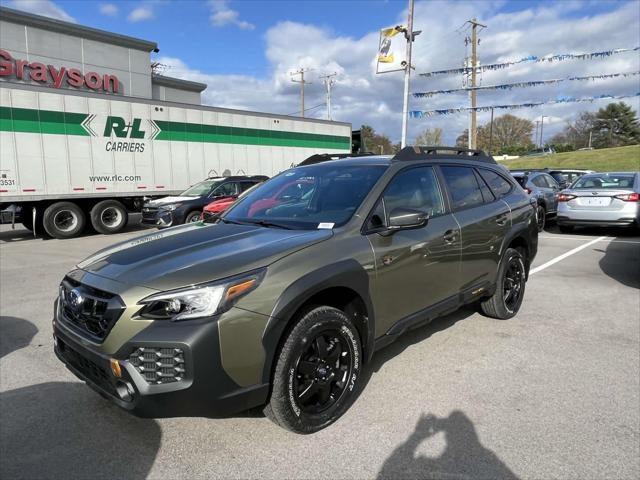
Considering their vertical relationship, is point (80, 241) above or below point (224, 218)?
below

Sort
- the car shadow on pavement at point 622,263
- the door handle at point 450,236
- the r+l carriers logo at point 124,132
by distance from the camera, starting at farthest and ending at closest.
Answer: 1. the r+l carriers logo at point 124,132
2. the car shadow on pavement at point 622,263
3. the door handle at point 450,236

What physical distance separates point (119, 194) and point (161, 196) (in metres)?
1.37

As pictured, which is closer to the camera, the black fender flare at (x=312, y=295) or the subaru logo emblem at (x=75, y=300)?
the black fender flare at (x=312, y=295)

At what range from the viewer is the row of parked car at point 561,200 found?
1059 centimetres

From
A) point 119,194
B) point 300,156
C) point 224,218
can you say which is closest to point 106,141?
point 119,194

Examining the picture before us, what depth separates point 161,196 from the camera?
1473 cm

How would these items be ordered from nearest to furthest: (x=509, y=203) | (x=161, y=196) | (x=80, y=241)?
(x=509, y=203), (x=80, y=241), (x=161, y=196)

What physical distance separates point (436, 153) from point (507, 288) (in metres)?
1.78

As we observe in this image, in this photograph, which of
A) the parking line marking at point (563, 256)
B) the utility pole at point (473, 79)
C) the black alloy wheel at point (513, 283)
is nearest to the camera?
the black alloy wheel at point (513, 283)

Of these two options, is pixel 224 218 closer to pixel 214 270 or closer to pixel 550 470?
pixel 214 270

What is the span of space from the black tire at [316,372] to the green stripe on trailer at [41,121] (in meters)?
11.9

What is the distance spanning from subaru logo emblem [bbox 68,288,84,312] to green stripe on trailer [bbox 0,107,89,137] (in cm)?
1091

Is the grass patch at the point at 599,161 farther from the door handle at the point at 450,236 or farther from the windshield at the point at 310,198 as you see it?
the windshield at the point at 310,198

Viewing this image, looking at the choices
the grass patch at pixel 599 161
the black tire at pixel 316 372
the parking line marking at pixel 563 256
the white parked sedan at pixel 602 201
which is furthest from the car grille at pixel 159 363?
the grass patch at pixel 599 161
